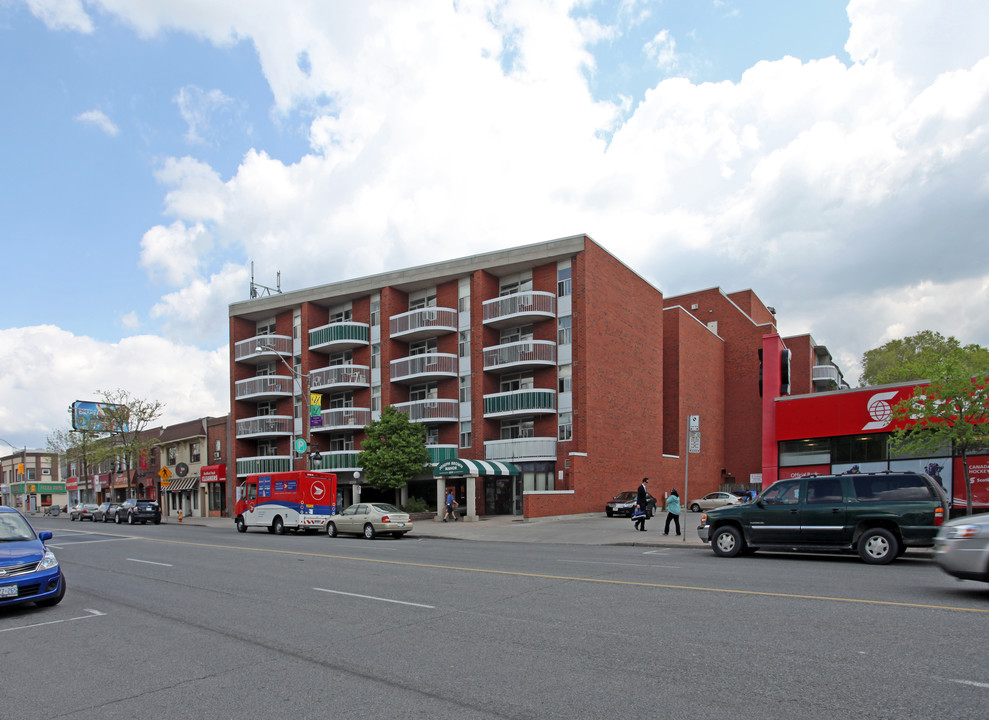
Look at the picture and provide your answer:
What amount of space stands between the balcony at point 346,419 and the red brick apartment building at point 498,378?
0.33 feet

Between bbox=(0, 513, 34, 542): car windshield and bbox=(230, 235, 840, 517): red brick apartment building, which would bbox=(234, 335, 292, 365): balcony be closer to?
bbox=(230, 235, 840, 517): red brick apartment building

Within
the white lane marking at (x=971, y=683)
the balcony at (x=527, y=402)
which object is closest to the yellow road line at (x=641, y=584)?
the white lane marking at (x=971, y=683)

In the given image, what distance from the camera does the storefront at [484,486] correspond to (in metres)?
34.5

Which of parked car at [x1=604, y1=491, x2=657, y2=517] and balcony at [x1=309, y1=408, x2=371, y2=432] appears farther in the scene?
balcony at [x1=309, y1=408, x2=371, y2=432]

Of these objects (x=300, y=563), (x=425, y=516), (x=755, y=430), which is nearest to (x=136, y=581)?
(x=300, y=563)

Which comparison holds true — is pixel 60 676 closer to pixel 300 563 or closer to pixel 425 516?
pixel 300 563

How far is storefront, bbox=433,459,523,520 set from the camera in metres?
34.5

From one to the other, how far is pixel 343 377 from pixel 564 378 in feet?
51.5

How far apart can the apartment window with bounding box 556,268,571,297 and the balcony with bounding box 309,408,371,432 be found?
15.1 metres

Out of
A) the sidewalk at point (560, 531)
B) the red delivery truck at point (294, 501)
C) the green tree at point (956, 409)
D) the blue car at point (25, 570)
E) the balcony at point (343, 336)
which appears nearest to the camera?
the blue car at point (25, 570)

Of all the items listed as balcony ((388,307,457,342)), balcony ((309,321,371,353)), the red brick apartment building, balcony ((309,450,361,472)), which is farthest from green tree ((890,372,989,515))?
balcony ((309,321,371,353))

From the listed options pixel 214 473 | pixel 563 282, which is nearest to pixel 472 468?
pixel 563 282

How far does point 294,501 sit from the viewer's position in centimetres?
3159

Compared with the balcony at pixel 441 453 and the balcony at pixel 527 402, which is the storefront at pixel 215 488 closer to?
the balcony at pixel 441 453
